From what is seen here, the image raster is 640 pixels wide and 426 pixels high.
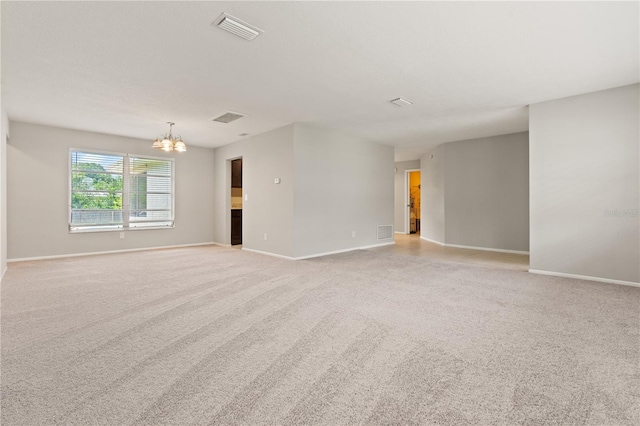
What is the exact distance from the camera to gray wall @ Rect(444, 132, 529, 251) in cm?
668

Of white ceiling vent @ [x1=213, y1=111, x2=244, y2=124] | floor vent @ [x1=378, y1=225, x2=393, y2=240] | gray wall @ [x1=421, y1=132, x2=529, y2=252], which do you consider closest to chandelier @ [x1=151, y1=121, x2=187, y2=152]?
white ceiling vent @ [x1=213, y1=111, x2=244, y2=124]

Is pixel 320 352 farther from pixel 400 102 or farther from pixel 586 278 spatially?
pixel 586 278

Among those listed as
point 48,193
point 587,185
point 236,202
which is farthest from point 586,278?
point 48,193

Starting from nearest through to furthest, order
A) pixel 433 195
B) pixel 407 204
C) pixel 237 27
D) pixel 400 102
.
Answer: pixel 237 27 → pixel 400 102 → pixel 433 195 → pixel 407 204

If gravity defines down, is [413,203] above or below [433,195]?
below

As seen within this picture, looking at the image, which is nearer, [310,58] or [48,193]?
[310,58]

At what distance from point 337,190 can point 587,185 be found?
404 cm

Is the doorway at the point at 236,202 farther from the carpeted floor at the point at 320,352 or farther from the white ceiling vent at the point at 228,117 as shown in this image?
the carpeted floor at the point at 320,352

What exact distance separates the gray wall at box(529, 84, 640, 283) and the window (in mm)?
7581

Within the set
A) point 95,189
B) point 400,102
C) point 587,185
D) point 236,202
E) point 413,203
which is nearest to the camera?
point 587,185

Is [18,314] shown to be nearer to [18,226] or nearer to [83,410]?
[83,410]

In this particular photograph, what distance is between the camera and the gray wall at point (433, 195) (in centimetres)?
807

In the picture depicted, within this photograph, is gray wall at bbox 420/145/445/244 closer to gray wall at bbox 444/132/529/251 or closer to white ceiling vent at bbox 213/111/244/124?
gray wall at bbox 444/132/529/251

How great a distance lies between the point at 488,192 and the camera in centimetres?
718
